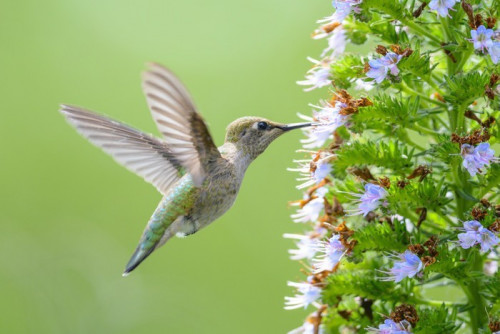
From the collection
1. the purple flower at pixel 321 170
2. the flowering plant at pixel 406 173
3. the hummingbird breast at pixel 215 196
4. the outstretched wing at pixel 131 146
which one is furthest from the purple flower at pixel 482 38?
the outstretched wing at pixel 131 146

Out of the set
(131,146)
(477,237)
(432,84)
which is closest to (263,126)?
(131,146)

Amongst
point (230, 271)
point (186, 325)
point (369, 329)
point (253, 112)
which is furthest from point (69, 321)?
point (369, 329)

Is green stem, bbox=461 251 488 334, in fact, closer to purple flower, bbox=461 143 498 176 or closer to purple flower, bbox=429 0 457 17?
purple flower, bbox=461 143 498 176

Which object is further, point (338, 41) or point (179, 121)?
point (338, 41)

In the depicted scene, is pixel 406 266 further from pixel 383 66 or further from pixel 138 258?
pixel 138 258

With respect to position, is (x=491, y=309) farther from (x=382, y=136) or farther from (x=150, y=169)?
(x=150, y=169)

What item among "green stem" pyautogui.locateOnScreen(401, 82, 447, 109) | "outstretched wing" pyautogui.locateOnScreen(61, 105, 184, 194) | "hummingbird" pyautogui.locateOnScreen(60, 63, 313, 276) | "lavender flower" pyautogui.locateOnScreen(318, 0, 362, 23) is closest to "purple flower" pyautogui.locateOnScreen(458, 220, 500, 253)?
"green stem" pyautogui.locateOnScreen(401, 82, 447, 109)
